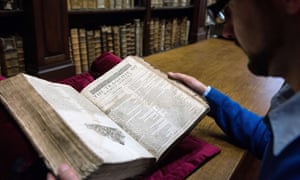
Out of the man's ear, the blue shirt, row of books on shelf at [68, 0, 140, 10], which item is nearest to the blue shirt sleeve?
the blue shirt

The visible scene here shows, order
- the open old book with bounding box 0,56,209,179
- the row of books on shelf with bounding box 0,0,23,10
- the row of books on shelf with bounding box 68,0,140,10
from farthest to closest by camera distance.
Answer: the row of books on shelf with bounding box 68,0,140,10
the row of books on shelf with bounding box 0,0,23,10
the open old book with bounding box 0,56,209,179

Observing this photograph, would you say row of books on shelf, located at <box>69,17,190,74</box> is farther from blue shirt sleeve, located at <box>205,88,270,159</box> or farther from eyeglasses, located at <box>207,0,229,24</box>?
eyeglasses, located at <box>207,0,229,24</box>

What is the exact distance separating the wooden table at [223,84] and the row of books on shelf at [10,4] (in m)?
0.65

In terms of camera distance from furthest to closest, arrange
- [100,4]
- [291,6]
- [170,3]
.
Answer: [170,3], [100,4], [291,6]

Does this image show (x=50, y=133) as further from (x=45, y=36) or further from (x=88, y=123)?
(x=45, y=36)

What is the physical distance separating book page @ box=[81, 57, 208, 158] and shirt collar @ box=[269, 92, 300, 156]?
0.24 metres

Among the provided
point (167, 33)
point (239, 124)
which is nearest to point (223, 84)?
point (239, 124)

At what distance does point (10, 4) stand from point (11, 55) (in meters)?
0.21

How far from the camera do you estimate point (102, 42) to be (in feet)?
5.53

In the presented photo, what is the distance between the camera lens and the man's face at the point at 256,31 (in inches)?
16.6

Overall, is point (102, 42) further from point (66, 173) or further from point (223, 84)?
point (66, 173)

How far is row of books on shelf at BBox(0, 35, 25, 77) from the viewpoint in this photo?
49.4 inches

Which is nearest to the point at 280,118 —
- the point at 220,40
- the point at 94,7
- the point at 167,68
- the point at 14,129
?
the point at 14,129

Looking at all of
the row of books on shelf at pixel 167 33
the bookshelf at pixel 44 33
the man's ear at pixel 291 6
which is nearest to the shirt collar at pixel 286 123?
the man's ear at pixel 291 6
